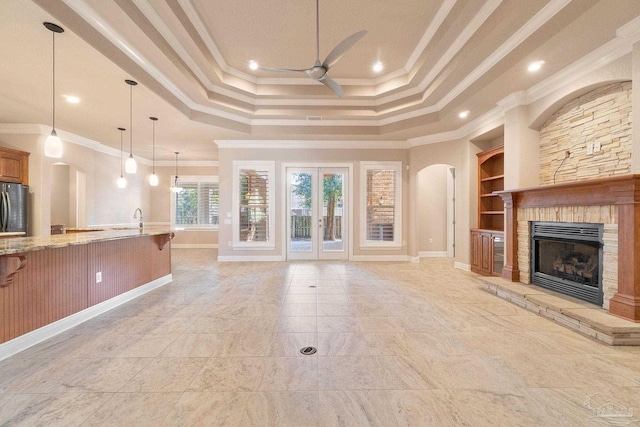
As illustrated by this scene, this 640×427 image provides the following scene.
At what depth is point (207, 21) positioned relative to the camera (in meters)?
3.47

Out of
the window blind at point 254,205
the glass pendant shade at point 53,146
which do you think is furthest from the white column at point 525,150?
the glass pendant shade at point 53,146

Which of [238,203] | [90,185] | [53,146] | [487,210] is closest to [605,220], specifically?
[487,210]

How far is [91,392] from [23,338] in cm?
128

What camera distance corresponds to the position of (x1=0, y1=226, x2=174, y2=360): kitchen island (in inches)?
92.5

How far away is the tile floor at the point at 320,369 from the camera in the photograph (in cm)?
167

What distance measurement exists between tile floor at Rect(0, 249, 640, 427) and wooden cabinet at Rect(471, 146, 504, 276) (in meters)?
1.78

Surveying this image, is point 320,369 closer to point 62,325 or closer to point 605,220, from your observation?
point 62,325

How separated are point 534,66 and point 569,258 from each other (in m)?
2.52

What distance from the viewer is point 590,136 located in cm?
348

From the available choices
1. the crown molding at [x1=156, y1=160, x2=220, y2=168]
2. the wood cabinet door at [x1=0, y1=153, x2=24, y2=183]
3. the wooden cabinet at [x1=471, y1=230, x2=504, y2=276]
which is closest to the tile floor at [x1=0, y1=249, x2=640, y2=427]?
the wooden cabinet at [x1=471, y1=230, x2=504, y2=276]

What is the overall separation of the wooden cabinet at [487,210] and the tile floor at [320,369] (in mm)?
1779

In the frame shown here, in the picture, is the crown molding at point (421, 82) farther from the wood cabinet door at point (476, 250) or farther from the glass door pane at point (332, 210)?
the wood cabinet door at point (476, 250)

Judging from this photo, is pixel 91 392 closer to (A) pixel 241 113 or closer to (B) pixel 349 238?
(A) pixel 241 113

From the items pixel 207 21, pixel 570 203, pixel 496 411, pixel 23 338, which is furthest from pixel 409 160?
pixel 23 338
